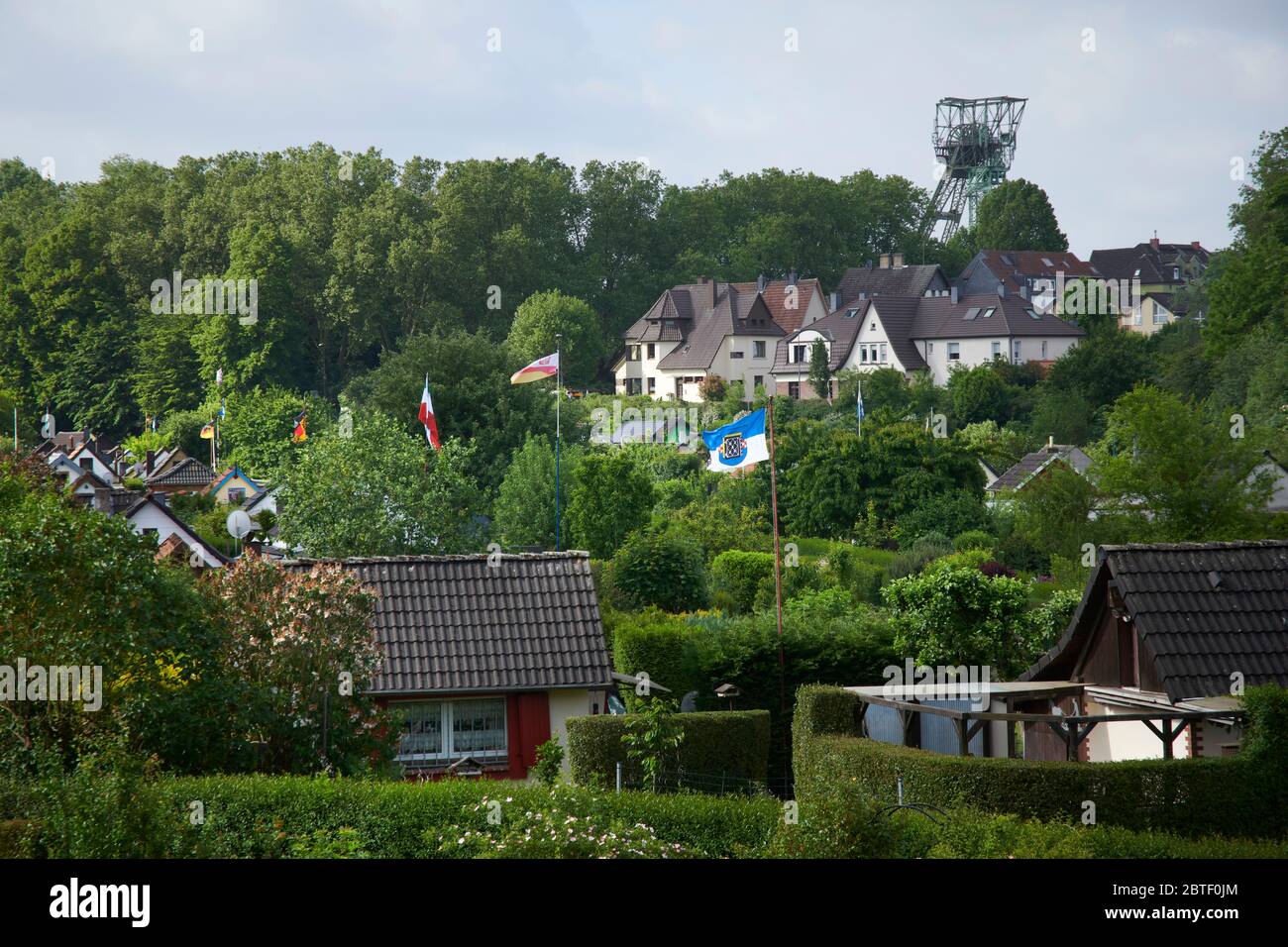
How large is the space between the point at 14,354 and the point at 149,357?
11.8 metres

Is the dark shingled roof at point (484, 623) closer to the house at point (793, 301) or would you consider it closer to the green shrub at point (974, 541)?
the green shrub at point (974, 541)

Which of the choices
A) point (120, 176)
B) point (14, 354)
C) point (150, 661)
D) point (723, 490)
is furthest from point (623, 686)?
point (120, 176)

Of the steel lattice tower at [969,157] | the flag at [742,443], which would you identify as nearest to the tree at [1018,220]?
the steel lattice tower at [969,157]

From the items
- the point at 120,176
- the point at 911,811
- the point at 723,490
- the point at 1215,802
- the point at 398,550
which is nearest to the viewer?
the point at 911,811

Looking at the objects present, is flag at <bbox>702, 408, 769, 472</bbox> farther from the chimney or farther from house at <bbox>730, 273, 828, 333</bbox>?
the chimney

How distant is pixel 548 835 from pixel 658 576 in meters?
19.9

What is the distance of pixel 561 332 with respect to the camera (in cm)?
Answer: 9288

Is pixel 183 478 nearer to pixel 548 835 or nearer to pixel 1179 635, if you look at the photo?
pixel 1179 635

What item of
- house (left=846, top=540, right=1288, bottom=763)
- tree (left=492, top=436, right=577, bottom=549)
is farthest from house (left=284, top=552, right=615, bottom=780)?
tree (left=492, top=436, right=577, bottom=549)

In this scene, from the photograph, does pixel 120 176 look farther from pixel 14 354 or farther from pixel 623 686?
pixel 623 686

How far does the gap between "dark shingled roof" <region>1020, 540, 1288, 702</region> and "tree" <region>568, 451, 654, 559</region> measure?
70.4 feet

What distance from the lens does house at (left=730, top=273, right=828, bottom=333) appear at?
10288cm

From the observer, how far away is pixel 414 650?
21.8 metres

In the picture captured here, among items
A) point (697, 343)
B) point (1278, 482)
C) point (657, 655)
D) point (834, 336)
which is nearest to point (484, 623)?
point (657, 655)
